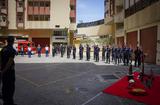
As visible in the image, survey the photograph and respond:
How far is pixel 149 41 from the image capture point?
2489cm

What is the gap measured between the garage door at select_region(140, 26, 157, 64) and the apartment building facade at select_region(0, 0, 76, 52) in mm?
25673

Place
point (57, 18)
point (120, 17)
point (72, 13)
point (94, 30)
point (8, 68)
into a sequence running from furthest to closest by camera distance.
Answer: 1. point (94, 30)
2. point (72, 13)
3. point (57, 18)
4. point (120, 17)
5. point (8, 68)

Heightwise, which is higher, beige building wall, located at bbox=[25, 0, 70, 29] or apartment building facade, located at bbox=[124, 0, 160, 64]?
beige building wall, located at bbox=[25, 0, 70, 29]

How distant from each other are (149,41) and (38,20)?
101ft

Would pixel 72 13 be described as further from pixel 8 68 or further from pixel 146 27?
pixel 8 68

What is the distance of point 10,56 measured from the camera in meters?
6.60

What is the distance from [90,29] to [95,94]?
2885 inches

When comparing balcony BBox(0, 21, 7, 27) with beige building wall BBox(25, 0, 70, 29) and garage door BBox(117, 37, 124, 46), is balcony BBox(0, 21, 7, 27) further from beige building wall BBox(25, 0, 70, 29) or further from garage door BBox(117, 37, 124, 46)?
garage door BBox(117, 37, 124, 46)

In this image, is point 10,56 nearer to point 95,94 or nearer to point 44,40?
point 95,94

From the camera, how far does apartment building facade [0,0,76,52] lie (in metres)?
49.5

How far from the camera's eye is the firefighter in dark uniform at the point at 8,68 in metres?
6.58

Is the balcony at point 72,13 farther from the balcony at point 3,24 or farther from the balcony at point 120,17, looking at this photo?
the balcony at point 120,17

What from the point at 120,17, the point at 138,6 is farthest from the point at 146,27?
the point at 120,17

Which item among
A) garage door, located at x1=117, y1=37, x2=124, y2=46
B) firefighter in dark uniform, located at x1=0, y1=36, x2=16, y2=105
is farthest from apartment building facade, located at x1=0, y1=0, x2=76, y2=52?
firefighter in dark uniform, located at x1=0, y1=36, x2=16, y2=105
